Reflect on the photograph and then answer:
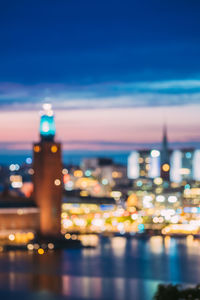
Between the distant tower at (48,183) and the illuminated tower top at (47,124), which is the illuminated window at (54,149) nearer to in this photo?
the distant tower at (48,183)

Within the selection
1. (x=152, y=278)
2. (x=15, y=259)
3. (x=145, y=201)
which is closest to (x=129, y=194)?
(x=145, y=201)

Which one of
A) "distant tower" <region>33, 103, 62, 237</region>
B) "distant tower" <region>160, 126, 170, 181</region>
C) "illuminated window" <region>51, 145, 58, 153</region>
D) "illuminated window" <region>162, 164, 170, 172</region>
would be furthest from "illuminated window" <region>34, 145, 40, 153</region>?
"illuminated window" <region>162, 164, 170, 172</region>

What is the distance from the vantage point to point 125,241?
24.6m

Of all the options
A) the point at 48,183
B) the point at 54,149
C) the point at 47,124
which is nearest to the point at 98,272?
the point at 48,183

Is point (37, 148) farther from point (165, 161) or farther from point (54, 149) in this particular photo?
point (165, 161)

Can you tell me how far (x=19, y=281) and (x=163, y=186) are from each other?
1914 centimetres

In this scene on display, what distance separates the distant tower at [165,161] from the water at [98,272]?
807cm

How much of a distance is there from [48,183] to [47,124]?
164 cm

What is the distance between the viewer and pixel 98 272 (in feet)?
54.0

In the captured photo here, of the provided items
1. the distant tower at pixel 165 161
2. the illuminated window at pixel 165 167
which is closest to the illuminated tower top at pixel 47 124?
the distant tower at pixel 165 161

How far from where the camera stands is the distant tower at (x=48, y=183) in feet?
67.6

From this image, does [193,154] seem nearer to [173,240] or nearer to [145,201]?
[145,201]

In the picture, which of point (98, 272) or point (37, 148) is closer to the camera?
point (98, 272)

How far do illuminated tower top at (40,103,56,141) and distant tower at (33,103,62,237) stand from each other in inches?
17.6
